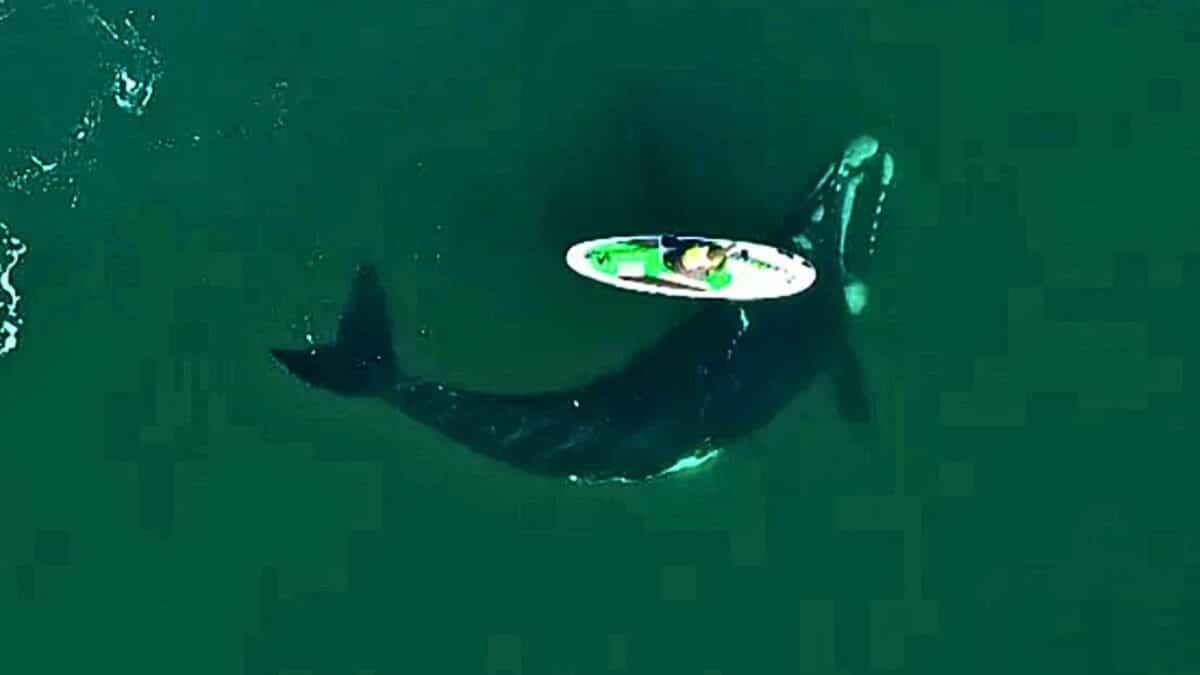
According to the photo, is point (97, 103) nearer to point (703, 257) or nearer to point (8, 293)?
point (8, 293)

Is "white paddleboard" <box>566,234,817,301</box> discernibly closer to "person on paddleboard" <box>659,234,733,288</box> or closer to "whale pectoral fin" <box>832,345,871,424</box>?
"person on paddleboard" <box>659,234,733,288</box>

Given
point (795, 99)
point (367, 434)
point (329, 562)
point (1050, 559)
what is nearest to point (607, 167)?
point (795, 99)

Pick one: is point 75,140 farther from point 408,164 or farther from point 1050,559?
point 1050,559

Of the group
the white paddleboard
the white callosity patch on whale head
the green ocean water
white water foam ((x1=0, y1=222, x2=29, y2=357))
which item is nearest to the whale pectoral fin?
the green ocean water

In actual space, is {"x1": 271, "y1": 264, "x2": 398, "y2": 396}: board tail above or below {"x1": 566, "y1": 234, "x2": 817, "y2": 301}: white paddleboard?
below

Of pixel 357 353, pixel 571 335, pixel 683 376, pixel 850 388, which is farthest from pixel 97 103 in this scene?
pixel 850 388

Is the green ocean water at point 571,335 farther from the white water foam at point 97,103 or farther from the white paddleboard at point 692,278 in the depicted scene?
the white paddleboard at point 692,278
